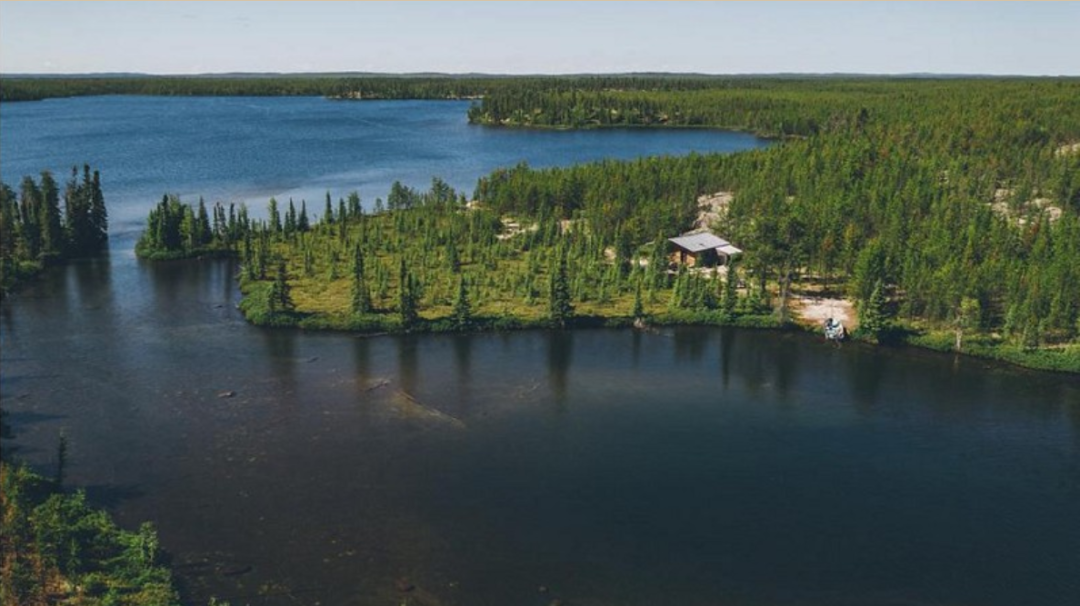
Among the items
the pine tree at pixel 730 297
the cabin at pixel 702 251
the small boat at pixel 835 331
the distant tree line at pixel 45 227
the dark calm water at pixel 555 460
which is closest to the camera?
the dark calm water at pixel 555 460

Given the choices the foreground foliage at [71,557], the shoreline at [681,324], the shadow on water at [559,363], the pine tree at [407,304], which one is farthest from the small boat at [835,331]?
the foreground foliage at [71,557]

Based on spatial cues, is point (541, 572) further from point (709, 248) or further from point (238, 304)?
point (709, 248)

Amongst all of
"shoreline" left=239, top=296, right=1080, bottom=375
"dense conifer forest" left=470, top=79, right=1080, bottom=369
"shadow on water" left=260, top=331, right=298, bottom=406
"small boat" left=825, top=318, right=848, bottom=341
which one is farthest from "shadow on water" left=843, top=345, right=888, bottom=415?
"shadow on water" left=260, top=331, right=298, bottom=406

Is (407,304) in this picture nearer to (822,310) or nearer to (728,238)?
(822,310)

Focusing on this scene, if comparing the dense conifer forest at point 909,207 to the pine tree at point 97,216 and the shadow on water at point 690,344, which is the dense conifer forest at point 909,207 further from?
the pine tree at point 97,216

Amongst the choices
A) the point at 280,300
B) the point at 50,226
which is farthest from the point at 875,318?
the point at 50,226
